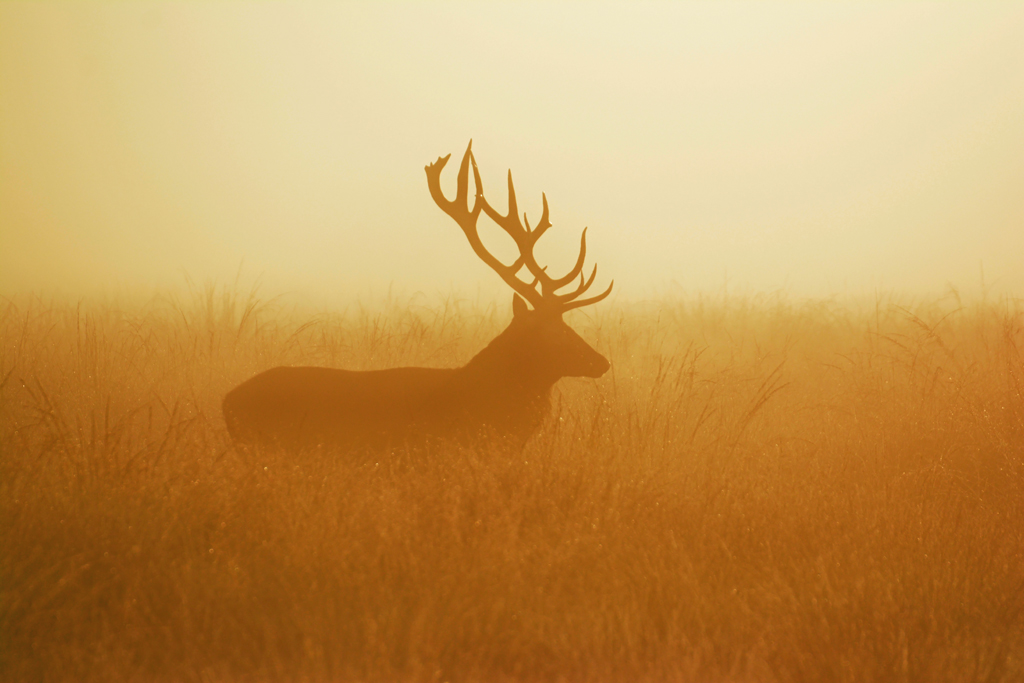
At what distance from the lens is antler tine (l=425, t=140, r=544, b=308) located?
3227 millimetres

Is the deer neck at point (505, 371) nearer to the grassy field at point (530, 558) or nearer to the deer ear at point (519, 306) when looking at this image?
the deer ear at point (519, 306)

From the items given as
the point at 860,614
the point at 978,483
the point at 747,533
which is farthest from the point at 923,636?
the point at 978,483

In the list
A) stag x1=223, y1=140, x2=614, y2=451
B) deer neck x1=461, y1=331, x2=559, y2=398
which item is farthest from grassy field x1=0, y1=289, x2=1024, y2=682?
deer neck x1=461, y1=331, x2=559, y2=398

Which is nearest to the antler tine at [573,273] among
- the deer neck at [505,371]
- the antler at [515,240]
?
the antler at [515,240]

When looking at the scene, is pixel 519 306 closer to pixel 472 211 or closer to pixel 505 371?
Answer: pixel 505 371

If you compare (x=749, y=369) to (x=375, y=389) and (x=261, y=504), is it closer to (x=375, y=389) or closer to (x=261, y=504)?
(x=375, y=389)

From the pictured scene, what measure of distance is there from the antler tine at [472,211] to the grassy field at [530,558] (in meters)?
0.77

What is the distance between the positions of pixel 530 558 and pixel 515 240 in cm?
184

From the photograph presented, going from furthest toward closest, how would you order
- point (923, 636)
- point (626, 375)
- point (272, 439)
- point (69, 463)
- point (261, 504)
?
point (626, 375) → point (272, 439) → point (69, 463) → point (261, 504) → point (923, 636)

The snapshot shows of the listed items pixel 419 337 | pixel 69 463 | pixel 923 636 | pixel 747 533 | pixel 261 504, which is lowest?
pixel 923 636

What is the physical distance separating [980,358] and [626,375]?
3.07 metres

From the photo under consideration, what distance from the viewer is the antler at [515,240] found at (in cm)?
320

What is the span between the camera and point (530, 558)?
2031 millimetres

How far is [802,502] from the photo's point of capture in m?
2.46
